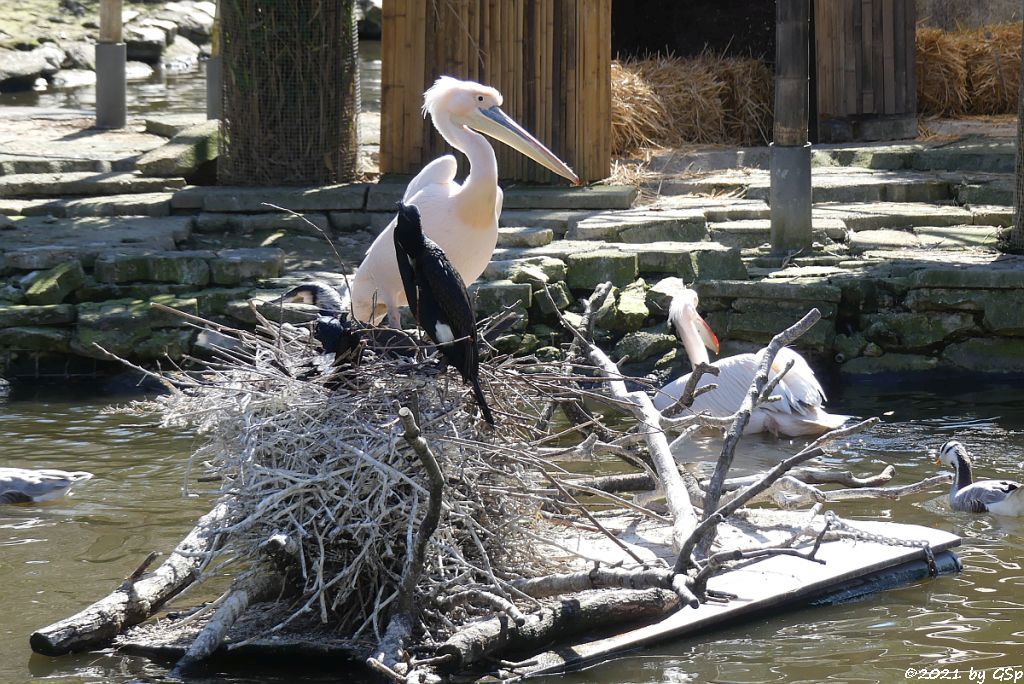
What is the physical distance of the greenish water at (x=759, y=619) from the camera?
4.55 m

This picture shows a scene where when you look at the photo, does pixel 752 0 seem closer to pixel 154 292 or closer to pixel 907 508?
pixel 154 292

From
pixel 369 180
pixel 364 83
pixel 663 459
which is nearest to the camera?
pixel 663 459

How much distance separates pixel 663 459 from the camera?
534 cm

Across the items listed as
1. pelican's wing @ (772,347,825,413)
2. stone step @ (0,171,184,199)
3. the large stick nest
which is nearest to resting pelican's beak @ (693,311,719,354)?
pelican's wing @ (772,347,825,413)

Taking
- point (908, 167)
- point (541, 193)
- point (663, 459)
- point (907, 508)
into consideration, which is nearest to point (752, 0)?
point (908, 167)

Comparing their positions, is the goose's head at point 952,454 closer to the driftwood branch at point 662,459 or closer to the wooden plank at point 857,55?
the driftwood branch at point 662,459

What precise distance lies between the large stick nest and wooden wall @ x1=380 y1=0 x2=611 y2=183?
563 cm

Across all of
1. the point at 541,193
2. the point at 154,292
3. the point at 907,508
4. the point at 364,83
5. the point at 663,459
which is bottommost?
the point at 907,508

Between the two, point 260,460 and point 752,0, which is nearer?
point 260,460

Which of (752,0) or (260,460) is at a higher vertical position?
(752,0)

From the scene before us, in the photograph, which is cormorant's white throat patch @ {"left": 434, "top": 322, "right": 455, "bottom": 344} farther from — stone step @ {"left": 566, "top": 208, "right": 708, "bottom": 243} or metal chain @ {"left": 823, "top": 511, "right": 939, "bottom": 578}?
stone step @ {"left": 566, "top": 208, "right": 708, "bottom": 243}

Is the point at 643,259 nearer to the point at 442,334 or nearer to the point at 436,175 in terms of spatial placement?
the point at 436,175

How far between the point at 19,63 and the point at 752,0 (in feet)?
32.7

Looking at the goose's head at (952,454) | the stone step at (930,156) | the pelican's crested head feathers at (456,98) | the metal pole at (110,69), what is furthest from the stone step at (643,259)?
the metal pole at (110,69)
